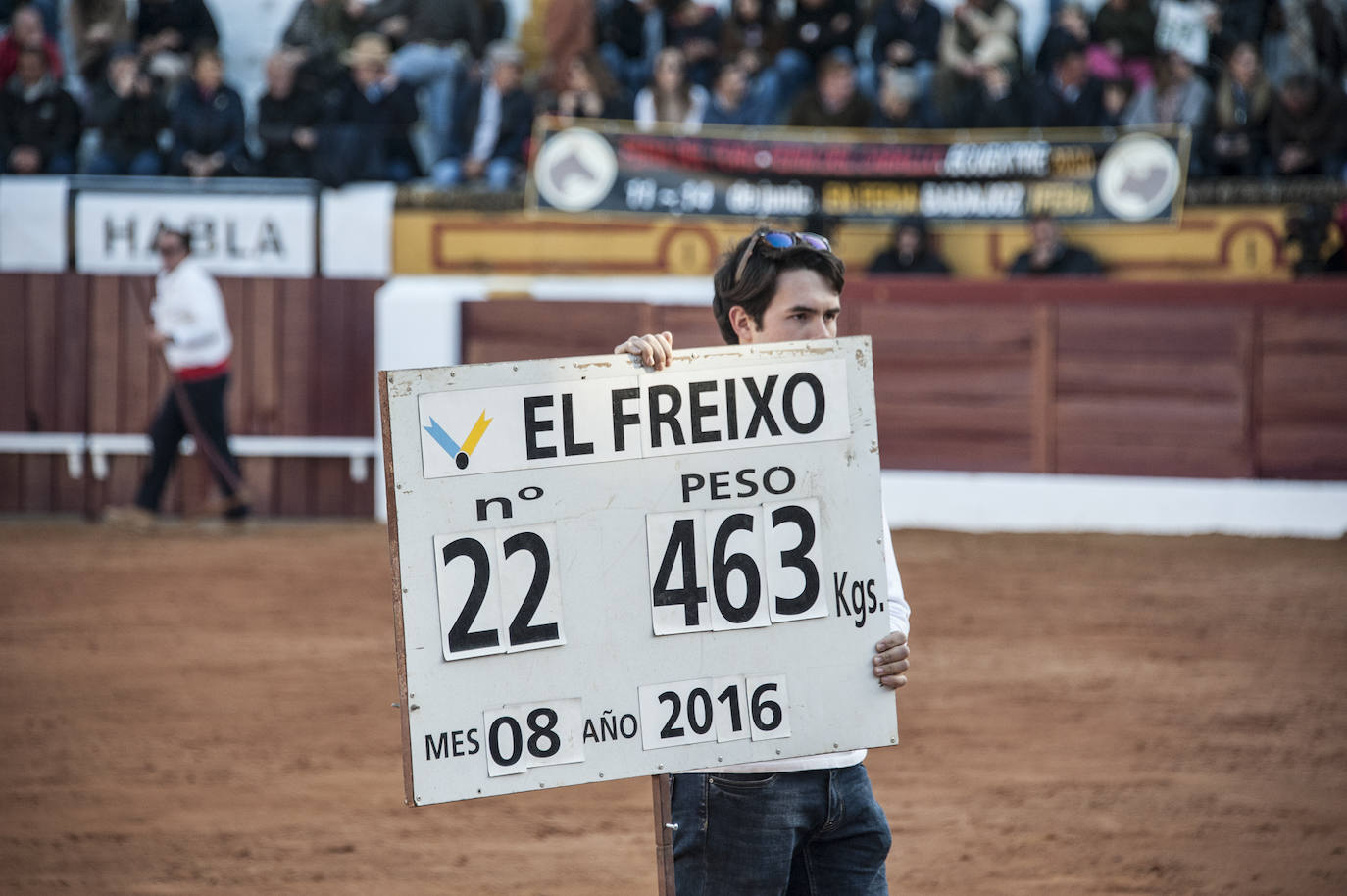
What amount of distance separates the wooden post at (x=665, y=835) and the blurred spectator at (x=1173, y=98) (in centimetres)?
982

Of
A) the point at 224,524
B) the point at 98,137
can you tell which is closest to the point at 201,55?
the point at 98,137

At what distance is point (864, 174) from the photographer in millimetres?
11234

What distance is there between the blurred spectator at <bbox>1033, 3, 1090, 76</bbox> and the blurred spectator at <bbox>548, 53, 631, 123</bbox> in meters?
3.23

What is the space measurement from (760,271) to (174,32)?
478 inches

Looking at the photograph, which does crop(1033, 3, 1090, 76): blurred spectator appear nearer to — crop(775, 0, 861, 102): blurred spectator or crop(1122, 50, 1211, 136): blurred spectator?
crop(1122, 50, 1211, 136): blurred spectator

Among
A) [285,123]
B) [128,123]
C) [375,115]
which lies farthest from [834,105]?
[128,123]

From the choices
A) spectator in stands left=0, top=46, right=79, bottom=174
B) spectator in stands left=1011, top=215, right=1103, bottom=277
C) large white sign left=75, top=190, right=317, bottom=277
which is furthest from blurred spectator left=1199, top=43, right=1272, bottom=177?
spectator in stands left=0, top=46, right=79, bottom=174

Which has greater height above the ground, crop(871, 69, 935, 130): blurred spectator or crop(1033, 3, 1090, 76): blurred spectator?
crop(1033, 3, 1090, 76): blurred spectator

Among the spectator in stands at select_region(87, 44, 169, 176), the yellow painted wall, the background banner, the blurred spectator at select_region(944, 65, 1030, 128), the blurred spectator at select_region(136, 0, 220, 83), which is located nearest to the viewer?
the background banner

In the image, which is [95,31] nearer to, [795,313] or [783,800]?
[795,313]

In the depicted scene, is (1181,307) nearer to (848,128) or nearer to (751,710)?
(848,128)

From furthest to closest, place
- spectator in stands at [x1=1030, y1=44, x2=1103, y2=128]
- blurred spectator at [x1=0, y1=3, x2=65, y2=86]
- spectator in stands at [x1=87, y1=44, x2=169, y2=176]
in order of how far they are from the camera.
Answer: blurred spectator at [x1=0, y1=3, x2=65, y2=86]
spectator in stands at [x1=87, y1=44, x2=169, y2=176]
spectator in stands at [x1=1030, y1=44, x2=1103, y2=128]

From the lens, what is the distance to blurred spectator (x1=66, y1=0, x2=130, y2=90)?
13.0 m

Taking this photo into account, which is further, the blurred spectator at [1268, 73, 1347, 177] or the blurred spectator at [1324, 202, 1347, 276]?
the blurred spectator at [1268, 73, 1347, 177]
